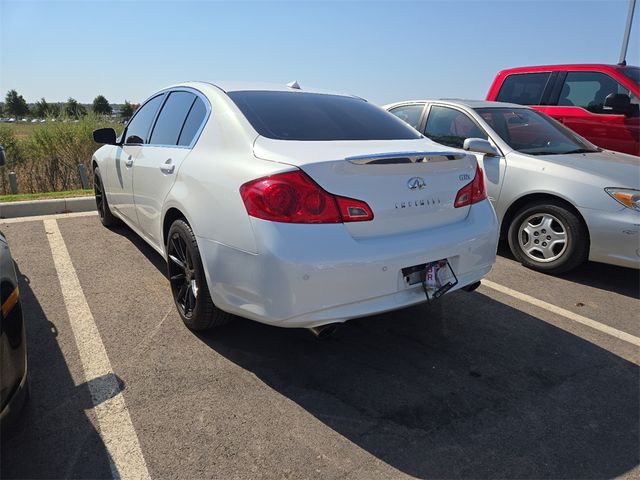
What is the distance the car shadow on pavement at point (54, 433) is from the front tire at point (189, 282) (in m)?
0.60

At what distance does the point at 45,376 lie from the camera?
102 inches

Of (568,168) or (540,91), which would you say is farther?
(540,91)

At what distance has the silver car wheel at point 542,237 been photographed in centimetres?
437

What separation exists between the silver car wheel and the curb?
223 inches

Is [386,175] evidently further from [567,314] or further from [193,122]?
[567,314]

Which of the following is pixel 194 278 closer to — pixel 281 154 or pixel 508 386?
pixel 281 154

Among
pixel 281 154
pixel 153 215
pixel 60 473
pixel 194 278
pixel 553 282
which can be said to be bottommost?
pixel 553 282

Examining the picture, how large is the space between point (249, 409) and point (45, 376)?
3.90 feet

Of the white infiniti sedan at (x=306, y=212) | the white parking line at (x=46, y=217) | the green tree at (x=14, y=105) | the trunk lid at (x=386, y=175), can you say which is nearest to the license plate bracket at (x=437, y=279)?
the white infiniti sedan at (x=306, y=212)

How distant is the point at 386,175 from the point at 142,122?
2.83 m

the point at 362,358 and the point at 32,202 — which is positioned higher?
the point at 32,202

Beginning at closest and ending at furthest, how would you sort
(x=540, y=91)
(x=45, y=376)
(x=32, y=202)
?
(x=45, y=376) → (x=32, y=202) → (x=540, y=91)

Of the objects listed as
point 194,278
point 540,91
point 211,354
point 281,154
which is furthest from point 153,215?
point 540,91

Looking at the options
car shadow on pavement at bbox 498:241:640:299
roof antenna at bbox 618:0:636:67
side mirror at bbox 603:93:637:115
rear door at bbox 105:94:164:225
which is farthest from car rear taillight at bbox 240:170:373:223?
roof antenna at bbox 618:0:636:67
